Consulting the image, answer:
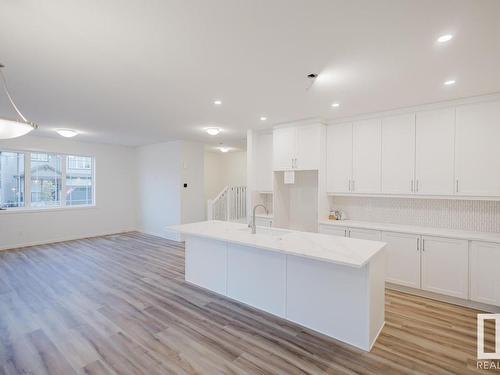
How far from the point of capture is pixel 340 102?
11.3ft

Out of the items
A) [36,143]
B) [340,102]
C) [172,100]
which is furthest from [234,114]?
[36,143]

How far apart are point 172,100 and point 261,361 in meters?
3.19

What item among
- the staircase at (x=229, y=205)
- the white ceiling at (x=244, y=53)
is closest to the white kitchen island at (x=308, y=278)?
the white ceiling at (x=244, y=53)

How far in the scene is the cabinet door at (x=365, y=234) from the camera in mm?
3709

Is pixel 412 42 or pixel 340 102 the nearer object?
pixel 412 42

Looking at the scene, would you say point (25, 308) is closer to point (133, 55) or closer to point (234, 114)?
point (133, 55)

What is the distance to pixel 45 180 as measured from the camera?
6.36m

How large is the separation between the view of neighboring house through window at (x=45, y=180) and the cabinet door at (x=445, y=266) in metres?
8.08

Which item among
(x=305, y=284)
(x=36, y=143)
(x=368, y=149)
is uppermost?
(x=36, y=143)

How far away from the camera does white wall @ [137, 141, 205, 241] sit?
21.5 feet

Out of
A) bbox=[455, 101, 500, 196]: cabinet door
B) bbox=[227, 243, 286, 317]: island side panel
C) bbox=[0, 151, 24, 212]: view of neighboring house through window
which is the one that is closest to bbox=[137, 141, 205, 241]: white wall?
bbox=[0, 151, 24, 212]: view of neighboring house through window

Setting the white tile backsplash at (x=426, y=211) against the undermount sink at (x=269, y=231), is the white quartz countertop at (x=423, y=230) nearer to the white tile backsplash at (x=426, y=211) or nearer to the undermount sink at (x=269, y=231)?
the white tile backsplash at (x=426, y=211)

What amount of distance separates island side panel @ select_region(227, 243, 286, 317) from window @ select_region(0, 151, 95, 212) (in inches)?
229

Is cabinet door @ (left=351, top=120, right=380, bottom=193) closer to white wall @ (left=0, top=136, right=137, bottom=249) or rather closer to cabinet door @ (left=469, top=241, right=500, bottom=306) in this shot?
cabinet door @ (left=469, top=241, right=500, bottom=306)
